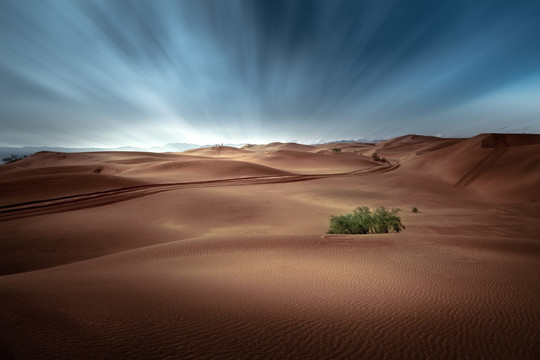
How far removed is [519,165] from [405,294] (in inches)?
1101

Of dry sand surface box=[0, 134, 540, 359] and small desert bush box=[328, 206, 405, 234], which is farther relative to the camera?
small desert bush box=[328, 206, 405, 234]

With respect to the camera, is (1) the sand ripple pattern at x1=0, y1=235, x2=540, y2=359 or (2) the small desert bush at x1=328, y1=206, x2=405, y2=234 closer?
(1) the sand ripple pattern at x1=0, y1=235, x2=540, y2=359

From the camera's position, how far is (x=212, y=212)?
13250 mm

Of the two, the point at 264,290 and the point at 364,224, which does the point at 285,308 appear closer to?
the point at 264,290

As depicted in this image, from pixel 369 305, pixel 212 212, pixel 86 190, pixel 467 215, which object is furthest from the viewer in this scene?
pixel 86 190

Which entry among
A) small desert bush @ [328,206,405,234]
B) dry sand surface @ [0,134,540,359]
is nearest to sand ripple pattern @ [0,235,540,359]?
dry sand surface @ [0,134,540,359]

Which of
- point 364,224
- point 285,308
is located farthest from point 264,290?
point 364,224

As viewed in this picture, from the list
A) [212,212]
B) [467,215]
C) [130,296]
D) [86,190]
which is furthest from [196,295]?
[86,190]

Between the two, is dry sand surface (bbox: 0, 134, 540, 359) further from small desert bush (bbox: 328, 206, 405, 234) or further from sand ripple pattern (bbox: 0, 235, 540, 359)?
small desert bush (bbox: 328, 206, 405, 234)

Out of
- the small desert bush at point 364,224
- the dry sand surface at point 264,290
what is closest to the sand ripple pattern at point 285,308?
the dry sand surface at point 264,290

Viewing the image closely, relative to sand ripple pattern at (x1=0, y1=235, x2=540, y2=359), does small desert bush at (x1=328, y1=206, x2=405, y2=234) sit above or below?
below

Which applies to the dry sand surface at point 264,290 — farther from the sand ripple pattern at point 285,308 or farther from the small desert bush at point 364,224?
the small desert bush at point 364,224

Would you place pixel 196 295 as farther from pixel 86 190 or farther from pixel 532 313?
pixel 86 190

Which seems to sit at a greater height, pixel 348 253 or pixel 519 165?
pixel 519 165
